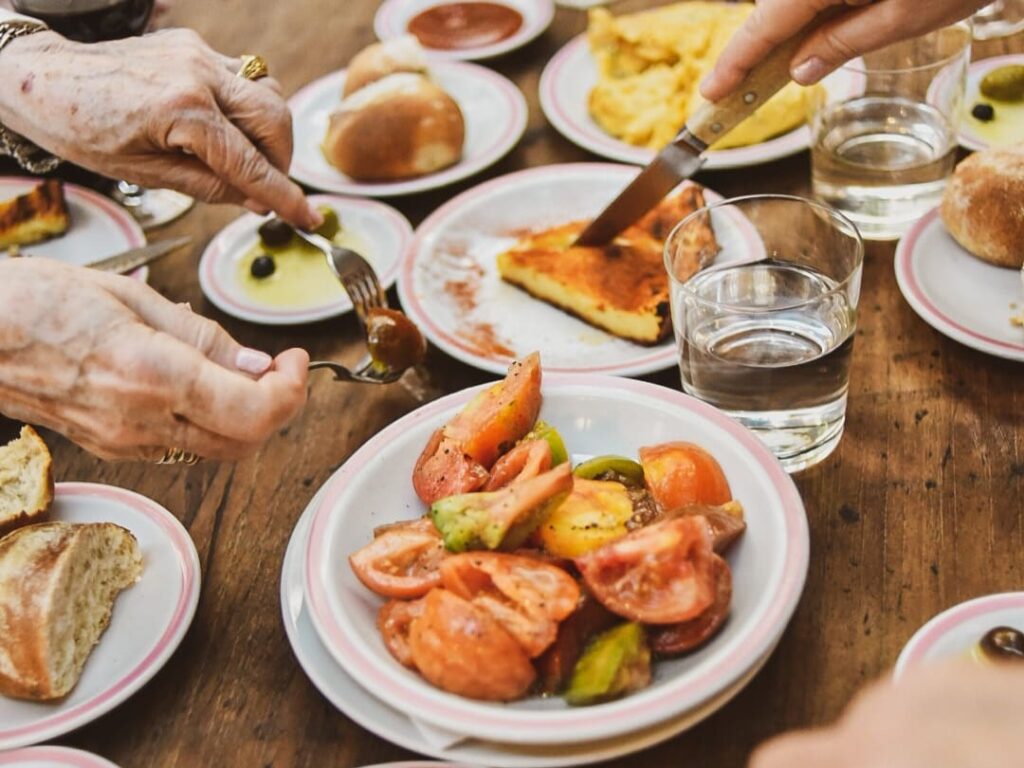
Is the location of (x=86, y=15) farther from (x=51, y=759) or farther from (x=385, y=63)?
(x=51, y=759)

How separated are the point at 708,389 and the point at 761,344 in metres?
0.10

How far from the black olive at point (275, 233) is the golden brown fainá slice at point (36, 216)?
0.49 m

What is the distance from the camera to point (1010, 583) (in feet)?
4.63

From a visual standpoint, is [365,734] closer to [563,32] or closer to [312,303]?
[312,303]

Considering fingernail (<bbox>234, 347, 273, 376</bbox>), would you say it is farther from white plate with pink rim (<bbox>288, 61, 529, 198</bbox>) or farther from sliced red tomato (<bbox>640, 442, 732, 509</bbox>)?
white plate with pink rim (<bbox>288, 61, 529, 198</bbox>)

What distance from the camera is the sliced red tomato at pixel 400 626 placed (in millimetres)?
1280

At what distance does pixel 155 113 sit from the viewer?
1.94 metres

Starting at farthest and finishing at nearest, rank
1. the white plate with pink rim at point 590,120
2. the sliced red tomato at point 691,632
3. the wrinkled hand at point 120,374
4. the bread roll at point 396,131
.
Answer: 1. the bread roll at point 396,131
2. the white plate with pink rim at point 590,120
3. the wrinkled hand at point 120,374
4. the sliced red tomato at point 691,632

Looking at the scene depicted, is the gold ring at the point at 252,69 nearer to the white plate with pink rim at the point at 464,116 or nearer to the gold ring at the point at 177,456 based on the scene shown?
the white plate with pink rim at the point at 464,116

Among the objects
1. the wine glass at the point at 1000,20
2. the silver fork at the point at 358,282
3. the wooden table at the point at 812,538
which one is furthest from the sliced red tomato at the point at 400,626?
the wine glass at the point at 1000,20

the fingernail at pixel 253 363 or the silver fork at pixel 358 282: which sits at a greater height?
the fingernail at pixel 253 363

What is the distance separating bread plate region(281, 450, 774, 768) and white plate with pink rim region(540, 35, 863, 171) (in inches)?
50.6

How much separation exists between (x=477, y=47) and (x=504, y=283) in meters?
1.11

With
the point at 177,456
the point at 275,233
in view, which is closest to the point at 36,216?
the point at 275,233
